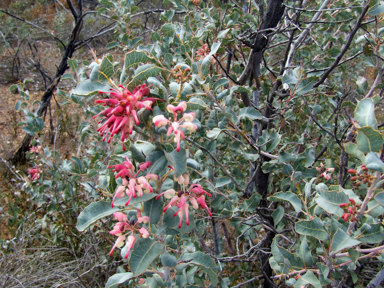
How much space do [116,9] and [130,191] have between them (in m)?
1.62

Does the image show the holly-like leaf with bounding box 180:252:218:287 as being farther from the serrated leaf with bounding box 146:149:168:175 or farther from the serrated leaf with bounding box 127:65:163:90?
the serrated leaf with bounding box 127:65:163:90

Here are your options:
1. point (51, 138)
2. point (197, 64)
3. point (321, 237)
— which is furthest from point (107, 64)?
point (51, 138)

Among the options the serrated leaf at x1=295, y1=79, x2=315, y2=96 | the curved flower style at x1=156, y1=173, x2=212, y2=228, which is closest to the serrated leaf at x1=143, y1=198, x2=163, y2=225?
the curved flower style at x1=156, y1=173, x2=212, y2=228

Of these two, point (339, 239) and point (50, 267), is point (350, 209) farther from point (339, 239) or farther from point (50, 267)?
point (50, 267)

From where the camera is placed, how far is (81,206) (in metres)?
2.04

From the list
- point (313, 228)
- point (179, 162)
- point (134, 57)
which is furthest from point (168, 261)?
point (134, 57)

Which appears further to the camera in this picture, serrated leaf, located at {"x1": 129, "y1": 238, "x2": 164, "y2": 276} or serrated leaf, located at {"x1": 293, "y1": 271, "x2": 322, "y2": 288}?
serrated leaf, located at {"x1": 293, "y1": 271, "x2": 322, "y2": 288}

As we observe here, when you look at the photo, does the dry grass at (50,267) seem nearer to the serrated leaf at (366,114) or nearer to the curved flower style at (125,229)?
the curved flower style at (125,229)

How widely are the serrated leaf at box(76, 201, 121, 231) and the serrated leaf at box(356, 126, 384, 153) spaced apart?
1.97 ft

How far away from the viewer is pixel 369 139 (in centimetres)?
53

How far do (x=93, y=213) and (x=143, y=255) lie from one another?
0.54 feet

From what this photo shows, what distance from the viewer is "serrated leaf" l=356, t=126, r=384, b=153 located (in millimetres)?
511

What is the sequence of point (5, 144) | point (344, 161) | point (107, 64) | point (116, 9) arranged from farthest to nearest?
1. point (5, 144)
2. point (116, 9)
3. point (344, 161)
4. point (107, 64)

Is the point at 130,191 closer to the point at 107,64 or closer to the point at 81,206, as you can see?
the point at 107,64
